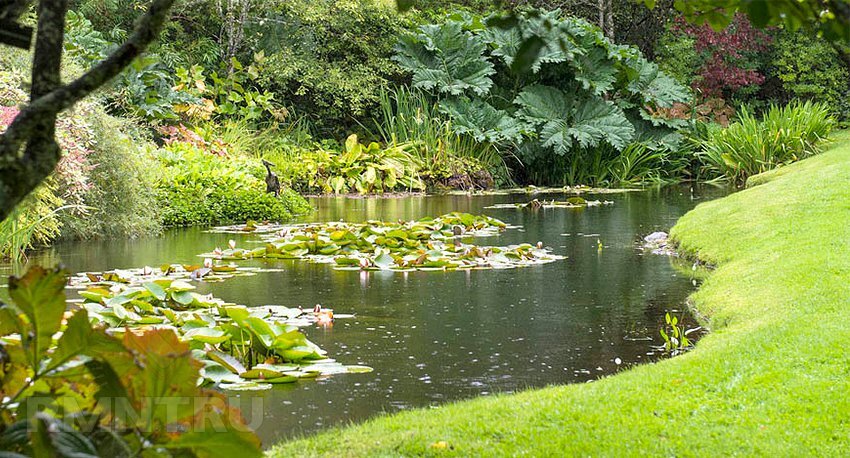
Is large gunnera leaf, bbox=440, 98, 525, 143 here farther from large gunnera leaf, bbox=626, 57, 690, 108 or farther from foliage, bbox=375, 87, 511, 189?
large gunnera leaf, bbox=626, 57, 690, 108

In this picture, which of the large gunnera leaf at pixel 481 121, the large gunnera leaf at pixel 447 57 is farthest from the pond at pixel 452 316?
the large gunnera leaf at pixel 447 57

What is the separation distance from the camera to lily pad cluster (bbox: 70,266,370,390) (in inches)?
192

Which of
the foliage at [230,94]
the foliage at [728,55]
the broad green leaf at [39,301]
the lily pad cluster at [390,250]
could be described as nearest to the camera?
the broad green leaf at [39,301]

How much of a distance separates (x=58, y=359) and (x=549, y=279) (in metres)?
6.95

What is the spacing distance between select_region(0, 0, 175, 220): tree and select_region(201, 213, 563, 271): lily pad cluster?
24.0ft

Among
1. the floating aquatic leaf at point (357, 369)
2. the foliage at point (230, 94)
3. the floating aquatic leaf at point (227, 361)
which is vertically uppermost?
the foliage at point (230, 94)

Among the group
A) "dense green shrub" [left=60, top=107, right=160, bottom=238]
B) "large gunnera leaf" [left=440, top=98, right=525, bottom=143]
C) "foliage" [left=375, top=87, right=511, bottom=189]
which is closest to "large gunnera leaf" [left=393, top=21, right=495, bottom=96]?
"large gunnera leaf" [left=440, top=98, right=525, bottom=143]

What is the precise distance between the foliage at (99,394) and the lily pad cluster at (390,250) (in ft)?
24.3

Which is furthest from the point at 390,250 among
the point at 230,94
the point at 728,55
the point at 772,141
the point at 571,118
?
the point at 728,55

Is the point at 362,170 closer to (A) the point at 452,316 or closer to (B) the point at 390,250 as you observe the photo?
(B) the point at 390,250

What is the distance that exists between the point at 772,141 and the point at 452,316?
1292cm

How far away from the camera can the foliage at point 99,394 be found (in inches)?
54.7

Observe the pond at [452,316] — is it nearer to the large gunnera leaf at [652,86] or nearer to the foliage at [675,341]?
the foliage at [675,341]

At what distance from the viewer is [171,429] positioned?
168 cm
